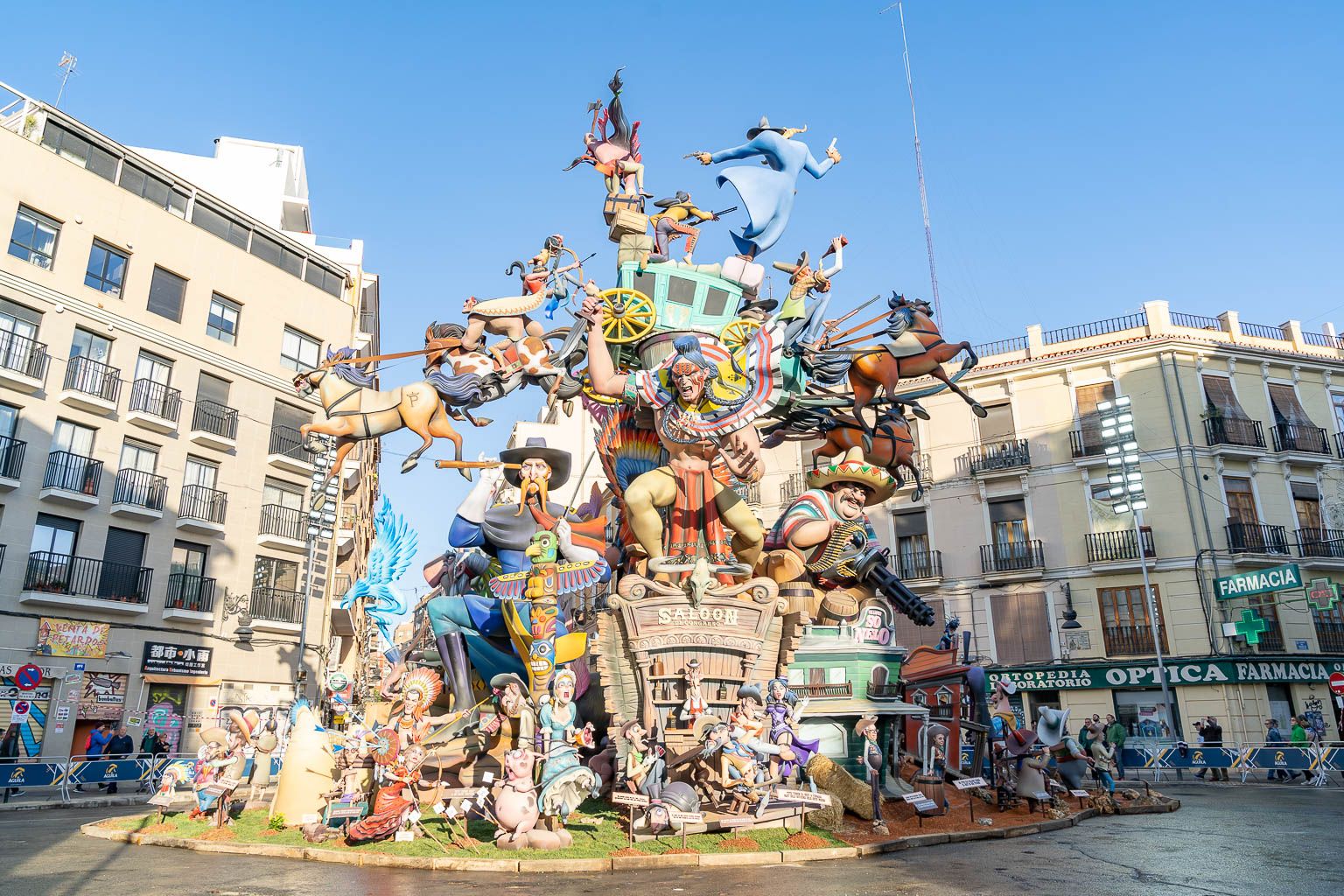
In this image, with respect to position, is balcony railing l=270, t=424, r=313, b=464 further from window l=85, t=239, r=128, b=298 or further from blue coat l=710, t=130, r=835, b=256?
blue coat l=710, t=130, r=835, b=256

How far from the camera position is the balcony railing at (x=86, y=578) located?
87.7 feet

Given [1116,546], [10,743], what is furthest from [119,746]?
[1116,546]

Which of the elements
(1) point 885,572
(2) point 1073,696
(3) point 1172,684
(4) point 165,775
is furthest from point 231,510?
(3) point 1172,684

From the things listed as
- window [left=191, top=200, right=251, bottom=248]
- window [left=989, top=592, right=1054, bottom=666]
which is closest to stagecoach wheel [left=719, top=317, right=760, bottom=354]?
window [left=989, top=592, right=1054, bottom=666]

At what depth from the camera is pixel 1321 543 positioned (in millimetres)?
34031

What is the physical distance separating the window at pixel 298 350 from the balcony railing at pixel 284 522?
5488 mm

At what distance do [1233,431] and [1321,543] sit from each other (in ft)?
16.3

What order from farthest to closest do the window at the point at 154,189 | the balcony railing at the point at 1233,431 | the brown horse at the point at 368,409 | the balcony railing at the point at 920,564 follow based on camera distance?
the balcony railing at the point at 920,564 < the balcony railing at the point at 1233,431 < the window at the point at 154,189 < the brown horse at the point at 368,409

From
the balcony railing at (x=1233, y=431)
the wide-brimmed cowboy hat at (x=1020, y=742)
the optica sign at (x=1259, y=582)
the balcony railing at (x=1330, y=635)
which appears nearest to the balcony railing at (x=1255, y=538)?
the optica sign at (x=1259, y=582)

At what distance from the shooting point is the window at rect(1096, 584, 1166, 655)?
111 ft

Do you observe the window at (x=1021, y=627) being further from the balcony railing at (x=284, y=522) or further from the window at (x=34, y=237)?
the window at (x=34, y=237)

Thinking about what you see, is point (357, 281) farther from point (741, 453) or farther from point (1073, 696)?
point (1073, 696)

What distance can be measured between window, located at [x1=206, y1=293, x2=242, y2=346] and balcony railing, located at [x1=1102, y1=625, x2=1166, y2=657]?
112 ft

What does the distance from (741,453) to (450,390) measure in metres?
5.00
